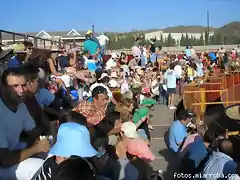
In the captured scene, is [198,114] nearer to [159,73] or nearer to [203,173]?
[203,173]

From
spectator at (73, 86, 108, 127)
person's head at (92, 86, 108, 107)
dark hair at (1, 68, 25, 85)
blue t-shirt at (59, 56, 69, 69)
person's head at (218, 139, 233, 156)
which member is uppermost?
blue t-shirt at (59, 56, 69, 69)

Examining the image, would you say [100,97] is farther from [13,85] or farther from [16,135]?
[16,135]

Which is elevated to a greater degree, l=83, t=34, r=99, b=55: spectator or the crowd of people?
l=83, t=34, r=99, b=55: spectator

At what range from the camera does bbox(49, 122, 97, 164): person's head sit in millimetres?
3209

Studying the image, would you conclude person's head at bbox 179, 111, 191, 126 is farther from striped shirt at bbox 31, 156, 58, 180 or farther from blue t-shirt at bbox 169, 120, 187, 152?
striped shirt at bbox 31, 156, 58, 180

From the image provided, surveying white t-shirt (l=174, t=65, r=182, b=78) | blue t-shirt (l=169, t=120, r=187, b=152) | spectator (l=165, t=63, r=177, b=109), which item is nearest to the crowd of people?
blue t-shirt (l=169, t=120, r=187, b=152)

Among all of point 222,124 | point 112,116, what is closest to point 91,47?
point 222,124

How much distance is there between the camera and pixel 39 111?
4934 millimetres

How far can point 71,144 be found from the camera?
3.26 meters

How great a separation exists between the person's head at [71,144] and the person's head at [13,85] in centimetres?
79

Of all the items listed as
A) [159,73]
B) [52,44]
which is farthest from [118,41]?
[52,44]

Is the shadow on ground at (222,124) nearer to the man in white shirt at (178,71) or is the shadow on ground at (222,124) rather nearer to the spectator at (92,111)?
the spectator at (92,111)

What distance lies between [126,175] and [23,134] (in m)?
1.31

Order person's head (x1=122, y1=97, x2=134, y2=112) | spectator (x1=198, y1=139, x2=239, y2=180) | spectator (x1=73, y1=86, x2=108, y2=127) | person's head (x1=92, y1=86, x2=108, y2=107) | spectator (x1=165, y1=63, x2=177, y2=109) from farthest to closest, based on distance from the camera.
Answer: spectator (x1=165, y1=63, x2=177, y2=109)
person's head (x1=122, y1=97, x2=134, y2=112)
person's head (x1=92, y1=86, x2=108, y2=107)
spectator (x1=73, y1=86, x2=108, y2=127)
spectator (x1=198, y1=139, x2=239, y2=180)
